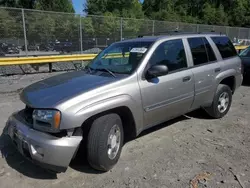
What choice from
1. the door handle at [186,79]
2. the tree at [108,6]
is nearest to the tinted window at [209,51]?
the door handle at [186,79]

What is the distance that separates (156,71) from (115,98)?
0.77 metres

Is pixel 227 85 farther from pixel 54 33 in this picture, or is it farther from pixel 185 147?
pixel 54 33

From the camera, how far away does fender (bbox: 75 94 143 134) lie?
2.83 meters

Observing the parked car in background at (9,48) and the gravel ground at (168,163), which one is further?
the parked car in background at (9,48)

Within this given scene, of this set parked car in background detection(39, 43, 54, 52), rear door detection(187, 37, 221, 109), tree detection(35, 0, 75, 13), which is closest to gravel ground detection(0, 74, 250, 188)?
rear door detection(187, 37, 221, 109)

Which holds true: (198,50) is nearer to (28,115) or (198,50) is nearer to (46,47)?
(28,115)

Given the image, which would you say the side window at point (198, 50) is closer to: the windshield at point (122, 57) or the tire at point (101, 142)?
the windshield at point (122, 57)

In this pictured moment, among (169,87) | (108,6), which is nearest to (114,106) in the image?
(169,87)

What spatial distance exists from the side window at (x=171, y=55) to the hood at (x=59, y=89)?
0.91 metres

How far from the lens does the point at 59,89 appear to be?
125 inches

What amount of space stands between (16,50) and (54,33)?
1.94 m

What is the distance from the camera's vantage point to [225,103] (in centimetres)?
531

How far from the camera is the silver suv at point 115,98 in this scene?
2.78 m

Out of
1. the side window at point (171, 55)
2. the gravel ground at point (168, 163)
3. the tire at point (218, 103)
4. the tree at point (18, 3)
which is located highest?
the tree at point (18, 3)
